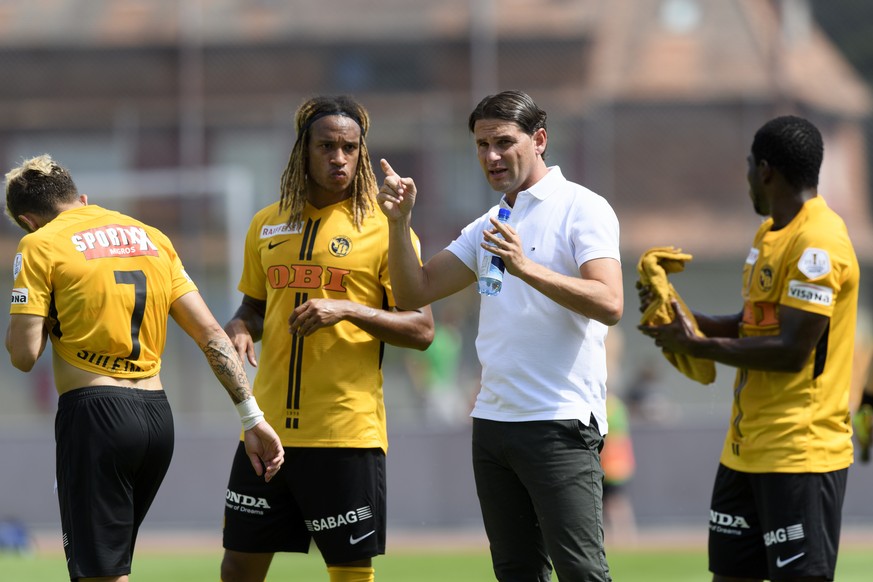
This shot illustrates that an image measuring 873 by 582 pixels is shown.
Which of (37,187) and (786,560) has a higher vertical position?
(37,187)

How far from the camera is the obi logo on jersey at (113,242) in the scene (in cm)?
469

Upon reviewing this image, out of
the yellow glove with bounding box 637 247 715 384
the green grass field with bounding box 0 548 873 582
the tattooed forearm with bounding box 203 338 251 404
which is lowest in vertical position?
the green grass field with bounding box 0 548 873 582

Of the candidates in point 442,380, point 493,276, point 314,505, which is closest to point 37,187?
point 314,505

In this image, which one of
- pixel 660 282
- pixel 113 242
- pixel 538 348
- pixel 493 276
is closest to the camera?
pixel 493 276

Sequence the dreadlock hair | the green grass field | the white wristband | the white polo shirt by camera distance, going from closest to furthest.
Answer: the white polo shirt
the white wristband
the dreadlock hair
the green grass field

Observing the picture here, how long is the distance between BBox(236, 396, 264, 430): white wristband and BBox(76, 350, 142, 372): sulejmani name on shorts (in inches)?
18.0

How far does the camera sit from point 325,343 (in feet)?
16.6

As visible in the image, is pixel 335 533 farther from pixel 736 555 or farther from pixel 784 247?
pixel 784 247

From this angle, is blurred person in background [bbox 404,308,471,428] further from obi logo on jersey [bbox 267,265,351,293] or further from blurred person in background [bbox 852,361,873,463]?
obi logo on jersey [bbox 267,265,351,293]

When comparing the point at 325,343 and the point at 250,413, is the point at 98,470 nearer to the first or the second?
the point at 250,413

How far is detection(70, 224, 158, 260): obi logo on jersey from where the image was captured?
469 cm

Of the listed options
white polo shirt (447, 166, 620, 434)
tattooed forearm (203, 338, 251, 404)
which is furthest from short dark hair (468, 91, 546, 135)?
tattooed forearm (203, 338, 251, 404)

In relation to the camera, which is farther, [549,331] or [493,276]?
[549,331]

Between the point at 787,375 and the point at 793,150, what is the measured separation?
2.82 ft
